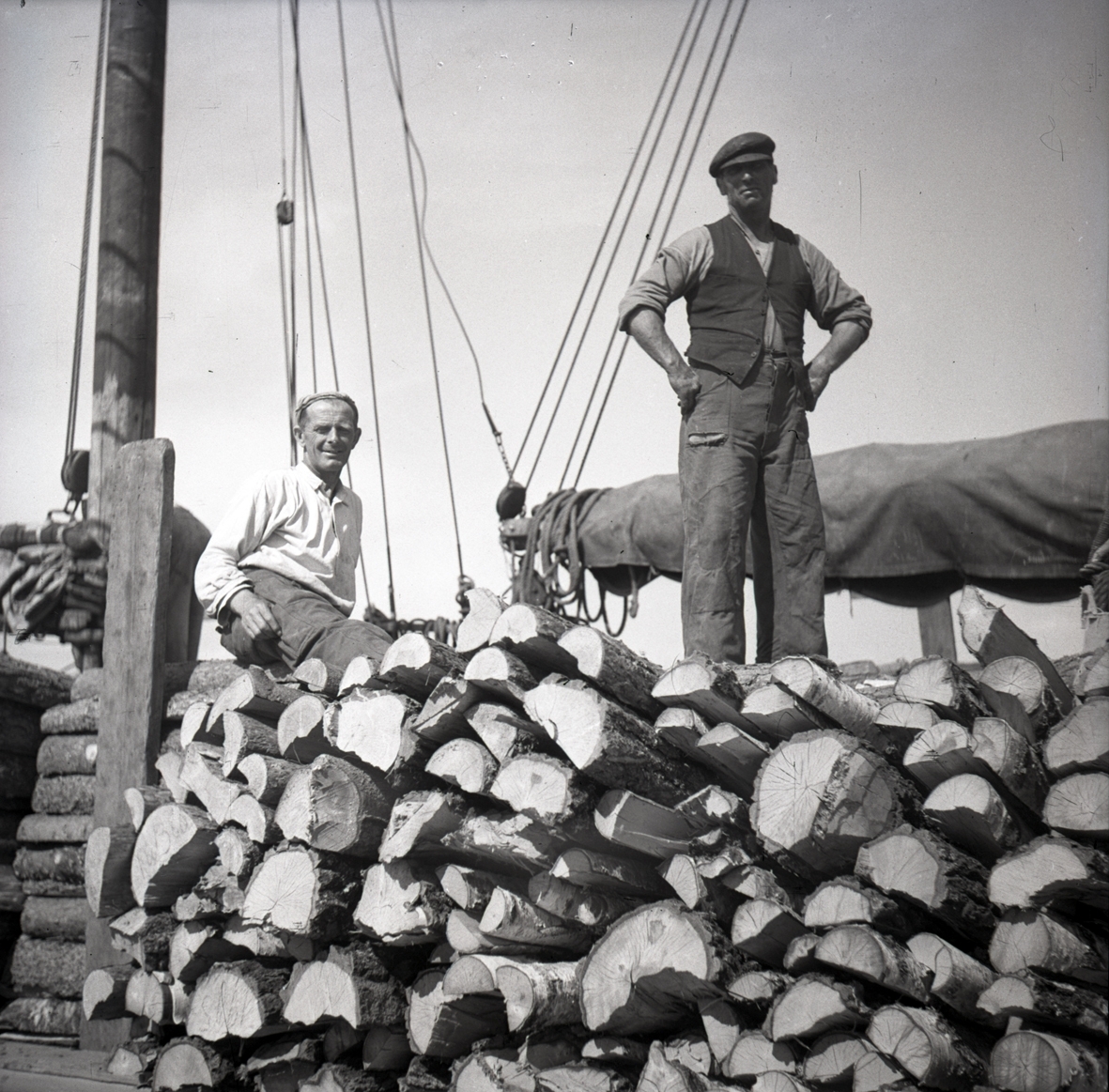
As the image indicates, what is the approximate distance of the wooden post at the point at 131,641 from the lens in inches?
151

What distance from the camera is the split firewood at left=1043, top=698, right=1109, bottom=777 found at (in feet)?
7.11

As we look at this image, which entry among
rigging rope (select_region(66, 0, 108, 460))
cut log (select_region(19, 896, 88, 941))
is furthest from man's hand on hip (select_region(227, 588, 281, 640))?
rigging rope (select_region(66, 0, 108, 460))

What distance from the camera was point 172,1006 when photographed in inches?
123

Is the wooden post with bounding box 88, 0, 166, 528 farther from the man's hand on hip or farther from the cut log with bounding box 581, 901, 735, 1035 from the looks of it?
the cut log with bounding box 581, 901, 735, 1035

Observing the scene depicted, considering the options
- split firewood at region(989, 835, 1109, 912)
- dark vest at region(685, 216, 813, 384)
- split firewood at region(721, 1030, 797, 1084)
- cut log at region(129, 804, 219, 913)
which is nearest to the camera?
split firewood at region(989, 835, 1109, 912)

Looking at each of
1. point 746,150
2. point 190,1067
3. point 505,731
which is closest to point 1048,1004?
point 505,731

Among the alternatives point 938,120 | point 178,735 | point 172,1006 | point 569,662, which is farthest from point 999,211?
point 172,1006

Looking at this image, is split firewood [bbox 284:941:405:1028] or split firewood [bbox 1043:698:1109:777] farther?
split firewood [bbox 284:941:405:1028]

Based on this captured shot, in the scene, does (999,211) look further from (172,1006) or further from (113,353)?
(172,1006)

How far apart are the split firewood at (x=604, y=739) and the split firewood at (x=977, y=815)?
0.55 meters

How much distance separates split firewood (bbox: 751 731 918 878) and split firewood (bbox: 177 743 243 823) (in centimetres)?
149

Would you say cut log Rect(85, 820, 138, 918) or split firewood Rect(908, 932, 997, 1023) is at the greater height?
cut log Rect(85, 820, 138, 918)

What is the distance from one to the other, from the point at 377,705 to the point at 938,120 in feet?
Result: 11.4

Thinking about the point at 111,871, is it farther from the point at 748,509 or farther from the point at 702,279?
the point at 702,279
